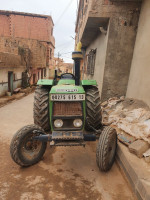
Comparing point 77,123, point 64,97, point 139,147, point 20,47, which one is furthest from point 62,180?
point 20,47

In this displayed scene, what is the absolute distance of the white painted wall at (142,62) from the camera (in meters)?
4.39

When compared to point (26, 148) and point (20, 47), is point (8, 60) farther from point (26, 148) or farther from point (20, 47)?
point (26, 148)

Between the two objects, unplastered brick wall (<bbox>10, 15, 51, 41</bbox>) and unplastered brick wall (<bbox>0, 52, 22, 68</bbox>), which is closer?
unplastered brick wall (<bbox>0, 52, 22, 68</bbox>)

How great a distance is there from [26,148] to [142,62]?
438 cm

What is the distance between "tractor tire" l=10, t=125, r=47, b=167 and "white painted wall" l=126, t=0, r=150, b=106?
3.39 m

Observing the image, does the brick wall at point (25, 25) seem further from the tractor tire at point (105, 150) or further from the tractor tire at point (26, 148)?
the tractor tire at point (105, 150)

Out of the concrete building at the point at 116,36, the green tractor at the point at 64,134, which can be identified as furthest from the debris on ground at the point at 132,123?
the concrete building at the point at 116,36

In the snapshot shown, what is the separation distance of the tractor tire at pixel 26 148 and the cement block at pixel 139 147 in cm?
181

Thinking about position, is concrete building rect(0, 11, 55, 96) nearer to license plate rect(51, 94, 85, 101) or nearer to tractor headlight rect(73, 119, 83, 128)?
license plate rect(51, 94, 85, 101)

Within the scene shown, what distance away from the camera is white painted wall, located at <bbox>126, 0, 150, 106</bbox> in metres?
4.39

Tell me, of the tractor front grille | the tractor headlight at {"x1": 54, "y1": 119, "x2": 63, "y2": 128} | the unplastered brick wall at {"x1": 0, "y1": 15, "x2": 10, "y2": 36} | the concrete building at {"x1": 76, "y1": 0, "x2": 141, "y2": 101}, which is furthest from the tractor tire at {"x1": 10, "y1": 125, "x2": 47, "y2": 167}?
the unplastered brick wall at {"x1": 0, "y1": 15, "x2": 10, "y2": 36}

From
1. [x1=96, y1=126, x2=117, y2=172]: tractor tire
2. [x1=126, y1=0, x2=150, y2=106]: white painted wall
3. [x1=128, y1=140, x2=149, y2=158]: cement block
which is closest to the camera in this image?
[x1=96, y1=126, x2=117, y2=172]: tractor tire

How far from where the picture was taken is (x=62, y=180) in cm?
243

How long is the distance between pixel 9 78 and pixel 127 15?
27.2 feet
